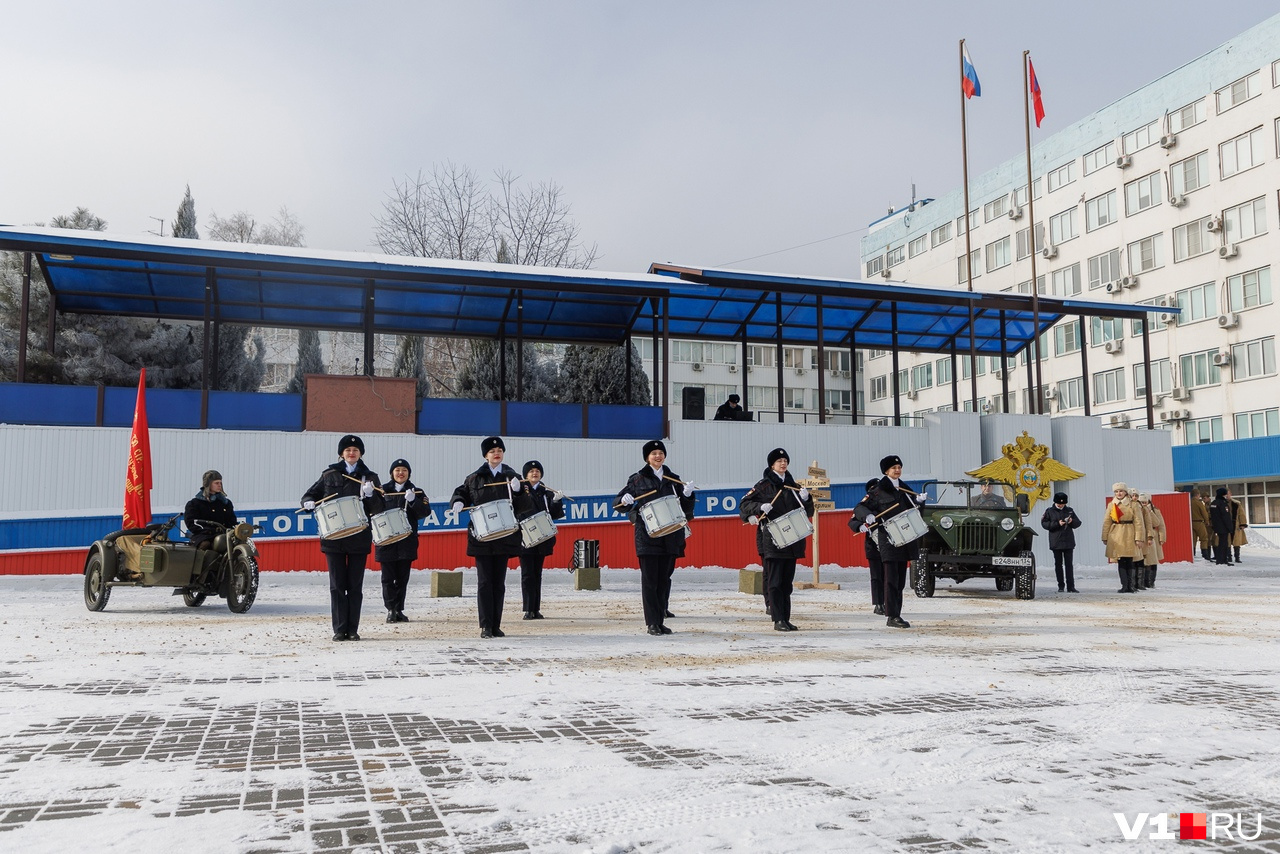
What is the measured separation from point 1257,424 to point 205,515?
41.6m

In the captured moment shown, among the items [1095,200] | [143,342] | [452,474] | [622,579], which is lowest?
[622,579]

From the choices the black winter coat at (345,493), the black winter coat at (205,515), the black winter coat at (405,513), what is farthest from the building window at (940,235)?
the black winter coat at (345,493)

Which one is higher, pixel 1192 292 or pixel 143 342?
pixel 1192 292

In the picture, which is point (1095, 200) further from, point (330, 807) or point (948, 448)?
point (330, 807)

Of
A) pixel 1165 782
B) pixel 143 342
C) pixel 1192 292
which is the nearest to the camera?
pixel 1165 782

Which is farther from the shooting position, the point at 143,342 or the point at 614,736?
the point at 143,342

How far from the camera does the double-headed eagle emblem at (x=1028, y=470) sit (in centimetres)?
2320

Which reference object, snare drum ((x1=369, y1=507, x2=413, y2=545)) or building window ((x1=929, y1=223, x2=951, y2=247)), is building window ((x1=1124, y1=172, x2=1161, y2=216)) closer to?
building window ((x1=929, y1=223, x2=951, y2=247))

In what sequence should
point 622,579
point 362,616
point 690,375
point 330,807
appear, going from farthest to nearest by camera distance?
1. point 690,375
2. point 622,579
3. point 362,616
4. point 330,807

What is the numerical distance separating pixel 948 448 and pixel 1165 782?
807 inches

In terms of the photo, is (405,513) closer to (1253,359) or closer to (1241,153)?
(1253,359)

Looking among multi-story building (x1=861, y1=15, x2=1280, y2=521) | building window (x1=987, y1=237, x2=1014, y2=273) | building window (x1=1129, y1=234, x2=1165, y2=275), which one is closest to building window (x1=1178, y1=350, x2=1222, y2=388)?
multi-story building (x1=861, y1=15, x2=1280, y2=521)

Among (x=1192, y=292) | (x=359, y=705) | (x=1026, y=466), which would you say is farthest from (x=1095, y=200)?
(x=359, y=705)

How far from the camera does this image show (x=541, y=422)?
70.7 ft
